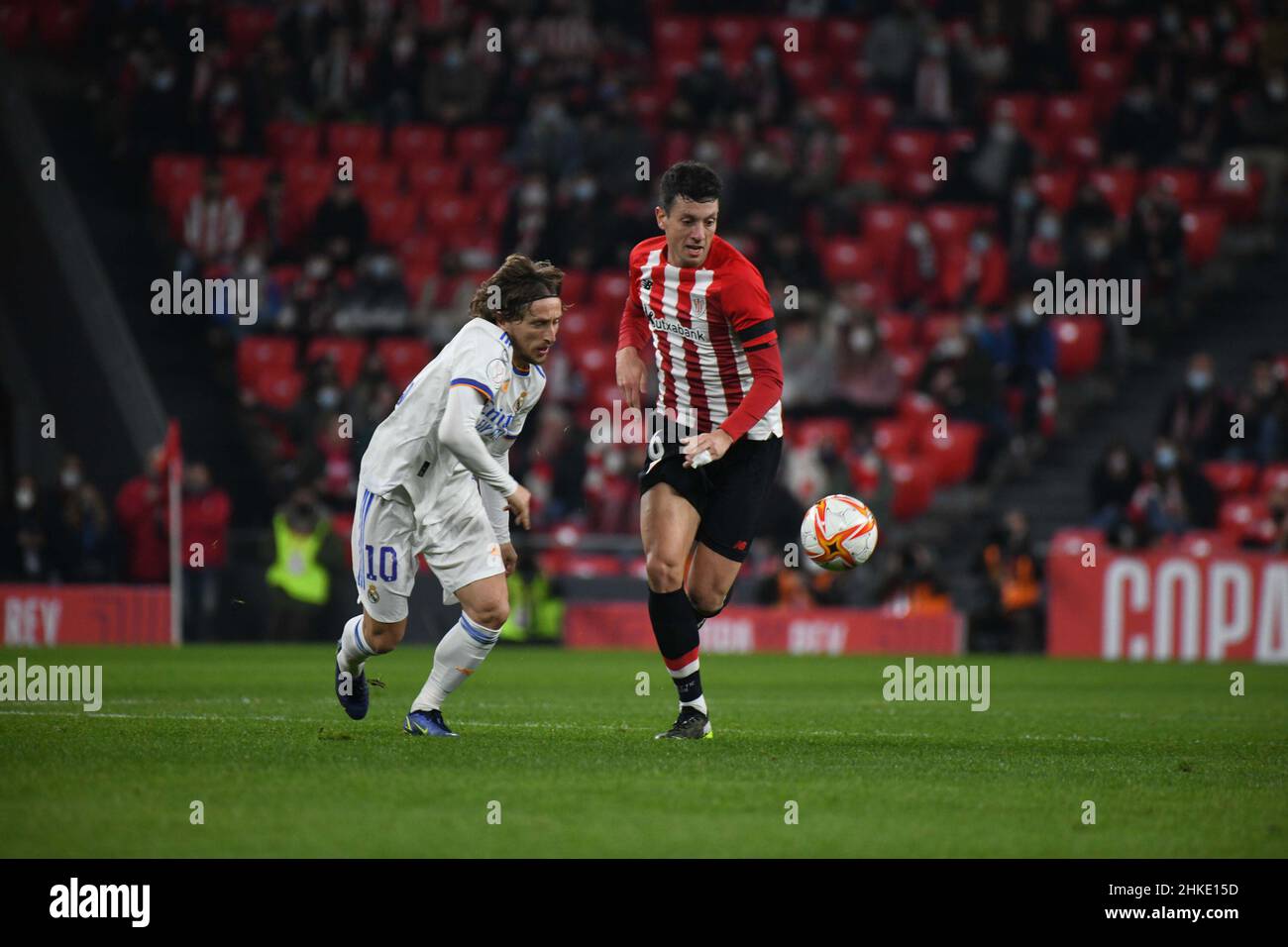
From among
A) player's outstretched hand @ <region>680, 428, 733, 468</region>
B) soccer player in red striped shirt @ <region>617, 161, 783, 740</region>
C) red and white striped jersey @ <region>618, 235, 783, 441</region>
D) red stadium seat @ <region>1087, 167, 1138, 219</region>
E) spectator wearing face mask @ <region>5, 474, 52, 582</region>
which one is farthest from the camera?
red stadium seat @ <region>1087, 167, 1138, 219</region>

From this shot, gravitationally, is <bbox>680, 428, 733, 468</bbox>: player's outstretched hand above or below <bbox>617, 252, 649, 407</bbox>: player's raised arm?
below

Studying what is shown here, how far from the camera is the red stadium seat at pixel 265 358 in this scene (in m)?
22.9

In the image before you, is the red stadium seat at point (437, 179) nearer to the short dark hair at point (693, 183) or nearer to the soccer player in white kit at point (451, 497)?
the short dark hair at point (693, 183)

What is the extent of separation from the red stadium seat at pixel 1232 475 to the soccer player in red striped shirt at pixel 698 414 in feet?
41.9

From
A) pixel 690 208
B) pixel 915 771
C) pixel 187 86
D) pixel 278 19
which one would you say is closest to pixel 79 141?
pixel 187 86

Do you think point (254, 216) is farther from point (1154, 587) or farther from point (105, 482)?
point (1154, 587)

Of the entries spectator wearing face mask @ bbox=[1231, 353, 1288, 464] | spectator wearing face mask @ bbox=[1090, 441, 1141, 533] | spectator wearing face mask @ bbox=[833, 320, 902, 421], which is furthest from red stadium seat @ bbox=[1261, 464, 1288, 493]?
spectator wearing face mask @ bbox=[833, 320, 902, 421]

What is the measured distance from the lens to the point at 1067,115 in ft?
83.7

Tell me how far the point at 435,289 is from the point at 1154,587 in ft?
31.8

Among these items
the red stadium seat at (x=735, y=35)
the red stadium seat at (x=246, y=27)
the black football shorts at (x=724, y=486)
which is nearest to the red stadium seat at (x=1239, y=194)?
the red stadium seat at (x=735, y=35)

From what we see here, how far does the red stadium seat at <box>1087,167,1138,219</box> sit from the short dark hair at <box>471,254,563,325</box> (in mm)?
17708

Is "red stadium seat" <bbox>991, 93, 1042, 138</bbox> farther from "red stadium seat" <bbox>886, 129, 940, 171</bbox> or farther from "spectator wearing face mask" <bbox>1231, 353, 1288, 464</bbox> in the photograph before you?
"spectator wearing face mask" <bbox>1231, 353, 1288, 464</bbox>

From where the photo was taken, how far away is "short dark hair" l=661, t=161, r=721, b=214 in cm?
852

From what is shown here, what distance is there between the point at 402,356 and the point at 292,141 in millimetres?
4565
